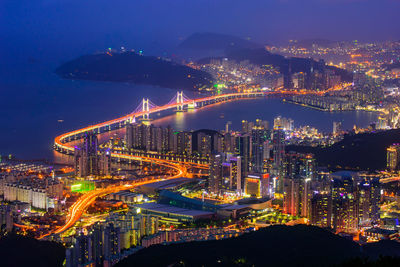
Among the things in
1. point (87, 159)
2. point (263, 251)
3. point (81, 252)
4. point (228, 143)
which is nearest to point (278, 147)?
point (228, 143)

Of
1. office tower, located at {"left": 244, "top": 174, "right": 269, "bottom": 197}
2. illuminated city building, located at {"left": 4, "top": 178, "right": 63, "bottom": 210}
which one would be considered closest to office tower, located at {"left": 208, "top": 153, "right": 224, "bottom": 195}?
office tower, located at {"left": 244, "top": 174, "right": 269, "bottom": 197}

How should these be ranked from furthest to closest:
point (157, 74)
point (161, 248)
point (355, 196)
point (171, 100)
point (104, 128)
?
point (157, 74), point (171, 100), point (104, 128), point (355, 196), point (161, 248)

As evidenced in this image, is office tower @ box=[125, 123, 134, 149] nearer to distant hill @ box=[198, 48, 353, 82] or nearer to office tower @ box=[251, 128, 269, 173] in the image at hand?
office tower @ box=[251, 128, 269, 173]

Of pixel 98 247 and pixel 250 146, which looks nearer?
pixel 98 247

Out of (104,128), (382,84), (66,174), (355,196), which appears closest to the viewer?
(355,196)

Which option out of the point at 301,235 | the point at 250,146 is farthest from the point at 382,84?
the point at 301,235

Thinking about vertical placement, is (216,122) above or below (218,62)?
below

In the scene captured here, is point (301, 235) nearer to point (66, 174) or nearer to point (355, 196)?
point (355, 196)
